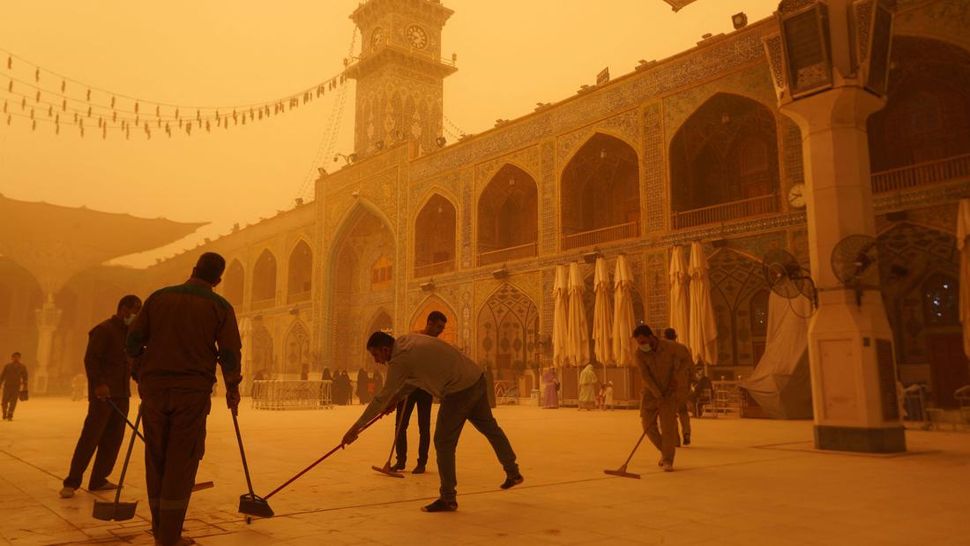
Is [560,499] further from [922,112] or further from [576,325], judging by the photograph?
[922,112]

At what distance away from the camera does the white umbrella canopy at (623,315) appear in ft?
50.6

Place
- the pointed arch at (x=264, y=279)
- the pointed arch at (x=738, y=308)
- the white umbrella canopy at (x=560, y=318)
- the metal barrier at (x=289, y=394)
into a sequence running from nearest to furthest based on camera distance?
1. the pointed arch at (x=738, y=308)
2. the white umbrella canopy at (x=560, y=318)
3. the metal barrier at (x=289, y=394)
4. the pointed arch at (x=264, y=279)

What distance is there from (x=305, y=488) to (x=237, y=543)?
1635 millimetres

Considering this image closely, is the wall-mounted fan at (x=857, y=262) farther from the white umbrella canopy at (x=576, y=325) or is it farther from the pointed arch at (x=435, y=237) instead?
the pointed arch at (x=435, y=237)

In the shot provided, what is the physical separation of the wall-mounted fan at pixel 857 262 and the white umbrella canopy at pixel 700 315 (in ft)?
23.8

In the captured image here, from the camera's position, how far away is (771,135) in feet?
54.0

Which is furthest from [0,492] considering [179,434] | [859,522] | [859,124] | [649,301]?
[649,301]

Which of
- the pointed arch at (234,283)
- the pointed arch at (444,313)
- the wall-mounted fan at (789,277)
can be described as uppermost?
the pointed arch at (234,283)

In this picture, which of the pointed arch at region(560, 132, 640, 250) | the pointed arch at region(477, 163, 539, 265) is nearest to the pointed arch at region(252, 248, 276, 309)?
the pointed arch at region(477, 163, 539, 265)

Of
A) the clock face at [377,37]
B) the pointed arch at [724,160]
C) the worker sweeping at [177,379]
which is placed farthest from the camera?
the clock face at [377,37]

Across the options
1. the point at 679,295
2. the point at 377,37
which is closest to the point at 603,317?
the point at 679,295

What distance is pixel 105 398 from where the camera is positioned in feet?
15.1

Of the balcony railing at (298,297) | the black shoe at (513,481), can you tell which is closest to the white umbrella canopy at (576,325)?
the black shoe at (513,481)

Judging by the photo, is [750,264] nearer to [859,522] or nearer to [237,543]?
[859,522]
